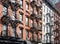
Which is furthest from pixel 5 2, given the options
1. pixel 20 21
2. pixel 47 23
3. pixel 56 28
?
pixel 56 28

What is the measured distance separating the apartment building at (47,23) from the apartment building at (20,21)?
102 inches

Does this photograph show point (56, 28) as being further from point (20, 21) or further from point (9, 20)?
point (9, 20)

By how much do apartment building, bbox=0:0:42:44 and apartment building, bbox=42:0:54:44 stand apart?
102 inches

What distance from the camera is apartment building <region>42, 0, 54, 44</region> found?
51219 mm

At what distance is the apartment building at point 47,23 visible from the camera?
168 feet

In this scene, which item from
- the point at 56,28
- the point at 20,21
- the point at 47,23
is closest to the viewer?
the point at 20,21

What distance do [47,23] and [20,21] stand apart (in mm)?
17268

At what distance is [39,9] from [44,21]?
4926mm

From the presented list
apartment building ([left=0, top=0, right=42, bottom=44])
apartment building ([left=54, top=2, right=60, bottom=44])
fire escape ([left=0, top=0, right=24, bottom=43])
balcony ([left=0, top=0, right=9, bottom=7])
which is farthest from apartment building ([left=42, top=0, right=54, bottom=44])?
balcony ([left=0, top=0, right=9, bottom=7])

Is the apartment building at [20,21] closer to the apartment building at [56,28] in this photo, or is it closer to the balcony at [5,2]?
the balcony at [5,2]

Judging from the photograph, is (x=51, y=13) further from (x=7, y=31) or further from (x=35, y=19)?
(x=7, y=31)

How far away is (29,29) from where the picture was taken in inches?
1628

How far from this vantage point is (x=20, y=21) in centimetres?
3694

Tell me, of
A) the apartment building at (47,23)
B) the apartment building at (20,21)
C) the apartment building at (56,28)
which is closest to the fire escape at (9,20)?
the apartment building at (20,21)
